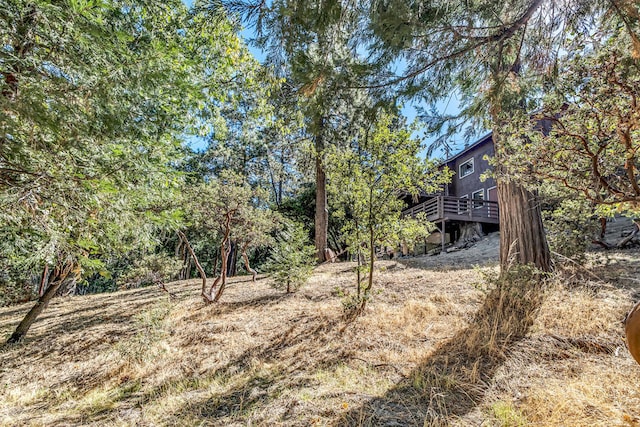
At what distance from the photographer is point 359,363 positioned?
3695 mm

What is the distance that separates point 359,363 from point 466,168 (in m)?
16.7

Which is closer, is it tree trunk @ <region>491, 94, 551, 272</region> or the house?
tree trunk @ <region>491, 94, 551, 272</region>

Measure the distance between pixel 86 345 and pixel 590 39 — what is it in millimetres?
8093

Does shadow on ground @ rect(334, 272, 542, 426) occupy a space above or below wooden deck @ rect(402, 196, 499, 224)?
below

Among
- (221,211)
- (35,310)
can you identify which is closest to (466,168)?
(221,211)

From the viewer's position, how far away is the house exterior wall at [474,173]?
15664 mm

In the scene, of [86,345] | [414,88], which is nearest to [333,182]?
[414,88]

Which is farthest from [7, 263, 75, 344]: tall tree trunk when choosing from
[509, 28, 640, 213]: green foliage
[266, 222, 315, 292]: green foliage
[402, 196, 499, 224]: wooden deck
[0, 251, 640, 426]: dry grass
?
[402, 196, 499, 224]: wooden deck

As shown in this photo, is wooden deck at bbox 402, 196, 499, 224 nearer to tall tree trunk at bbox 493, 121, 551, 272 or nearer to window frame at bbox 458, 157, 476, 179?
window frame at bbox 458, 157, 476, 179

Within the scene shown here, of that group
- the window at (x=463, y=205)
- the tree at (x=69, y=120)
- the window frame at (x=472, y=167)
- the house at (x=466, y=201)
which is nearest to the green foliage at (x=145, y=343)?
the tree at (x=69, y=120)

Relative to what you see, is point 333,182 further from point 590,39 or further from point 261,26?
point 590,39

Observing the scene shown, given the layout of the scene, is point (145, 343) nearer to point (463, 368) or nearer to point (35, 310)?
point (35, 310)

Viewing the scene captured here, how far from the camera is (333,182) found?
5492 millimetres

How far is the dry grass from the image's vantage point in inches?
104
